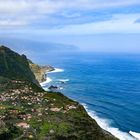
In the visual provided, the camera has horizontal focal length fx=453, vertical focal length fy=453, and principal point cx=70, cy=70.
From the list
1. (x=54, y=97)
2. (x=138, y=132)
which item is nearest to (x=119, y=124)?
(x=138, y=132)

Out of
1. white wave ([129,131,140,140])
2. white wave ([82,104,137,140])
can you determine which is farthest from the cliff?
white wave ([129,131,140,140])

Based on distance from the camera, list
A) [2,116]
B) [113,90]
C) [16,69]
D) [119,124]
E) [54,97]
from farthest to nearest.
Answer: [113,90]
[16,69]
[119,124]
[54,97]
[2,116]

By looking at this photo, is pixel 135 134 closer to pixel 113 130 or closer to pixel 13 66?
pixel 113 130

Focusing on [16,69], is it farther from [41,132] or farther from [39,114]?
[41,132]

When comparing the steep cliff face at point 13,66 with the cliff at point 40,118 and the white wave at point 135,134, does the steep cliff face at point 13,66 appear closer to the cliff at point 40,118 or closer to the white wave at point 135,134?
the cliff at point 40,118

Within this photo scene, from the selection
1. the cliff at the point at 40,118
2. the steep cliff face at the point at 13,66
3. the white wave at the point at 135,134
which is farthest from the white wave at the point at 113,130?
the steep cliff face at the point at 13,66

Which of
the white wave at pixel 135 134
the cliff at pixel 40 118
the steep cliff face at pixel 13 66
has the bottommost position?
the white wave at pixel 135 134
